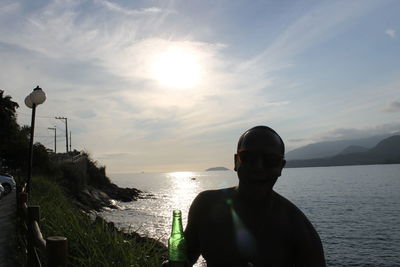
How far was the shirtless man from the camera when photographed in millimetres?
1623

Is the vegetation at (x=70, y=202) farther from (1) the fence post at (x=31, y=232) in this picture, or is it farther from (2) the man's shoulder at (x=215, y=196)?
(2) the man's shoulder at (x=215, y=196)

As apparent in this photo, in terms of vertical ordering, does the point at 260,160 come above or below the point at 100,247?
above

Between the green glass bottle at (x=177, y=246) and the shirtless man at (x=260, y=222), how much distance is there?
159mm

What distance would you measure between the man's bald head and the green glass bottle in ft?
1.98

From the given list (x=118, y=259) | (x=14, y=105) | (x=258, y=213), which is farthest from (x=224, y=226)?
(x=14, y=105)

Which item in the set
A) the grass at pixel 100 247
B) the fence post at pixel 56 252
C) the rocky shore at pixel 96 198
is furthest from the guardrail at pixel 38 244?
the rocky shore at pixel 96 198

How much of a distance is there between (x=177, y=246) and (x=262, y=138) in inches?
29.2

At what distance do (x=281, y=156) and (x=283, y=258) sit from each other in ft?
1.45

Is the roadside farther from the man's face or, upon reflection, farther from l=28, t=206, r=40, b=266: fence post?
the man's face

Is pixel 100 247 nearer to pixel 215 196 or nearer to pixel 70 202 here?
pixel 215 196

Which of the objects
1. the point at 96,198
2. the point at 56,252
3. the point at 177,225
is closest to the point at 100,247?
the point at 56,252

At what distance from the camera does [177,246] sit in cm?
195

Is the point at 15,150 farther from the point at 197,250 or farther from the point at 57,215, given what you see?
the point at 197,250

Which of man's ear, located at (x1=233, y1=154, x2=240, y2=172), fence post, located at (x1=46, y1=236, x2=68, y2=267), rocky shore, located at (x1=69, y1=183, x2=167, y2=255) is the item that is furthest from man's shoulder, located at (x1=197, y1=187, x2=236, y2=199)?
rocky shore, located at (x1=69, y1=183, x2=167, y2=255)
